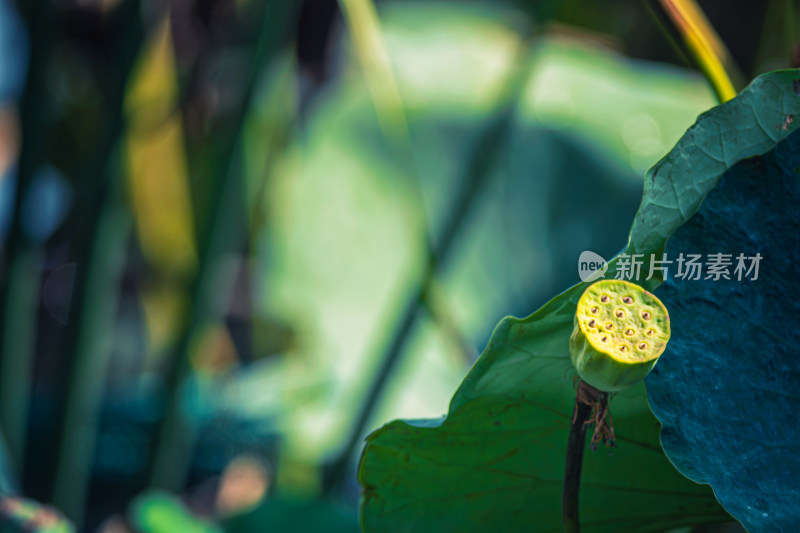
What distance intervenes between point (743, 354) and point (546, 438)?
6cm

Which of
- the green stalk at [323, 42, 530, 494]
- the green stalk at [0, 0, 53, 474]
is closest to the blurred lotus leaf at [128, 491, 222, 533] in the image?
the green stalk at [323, 42, 530, 494]

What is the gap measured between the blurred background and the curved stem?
276mm

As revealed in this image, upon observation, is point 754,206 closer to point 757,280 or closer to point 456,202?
point 757,280

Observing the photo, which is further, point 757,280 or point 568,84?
point 568,84

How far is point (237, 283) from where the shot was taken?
1.10 metres

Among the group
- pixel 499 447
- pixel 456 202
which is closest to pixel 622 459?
pixel 499 447

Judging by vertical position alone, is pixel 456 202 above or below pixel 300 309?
above

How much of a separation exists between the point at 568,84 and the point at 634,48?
1.61ft

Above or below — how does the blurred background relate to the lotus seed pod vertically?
below

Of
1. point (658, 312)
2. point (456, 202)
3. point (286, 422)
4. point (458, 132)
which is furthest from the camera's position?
point (458, 132)

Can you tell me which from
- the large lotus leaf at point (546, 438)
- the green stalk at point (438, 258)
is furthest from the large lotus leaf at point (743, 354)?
the green stalk at point (438, 258)

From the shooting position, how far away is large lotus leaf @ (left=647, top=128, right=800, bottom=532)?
156 millimetres

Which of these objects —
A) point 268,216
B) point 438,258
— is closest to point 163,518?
point 438,258

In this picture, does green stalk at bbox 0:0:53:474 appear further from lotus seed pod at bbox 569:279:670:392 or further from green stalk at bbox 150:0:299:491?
lotus seed pod at bbox 569:279:670:392
